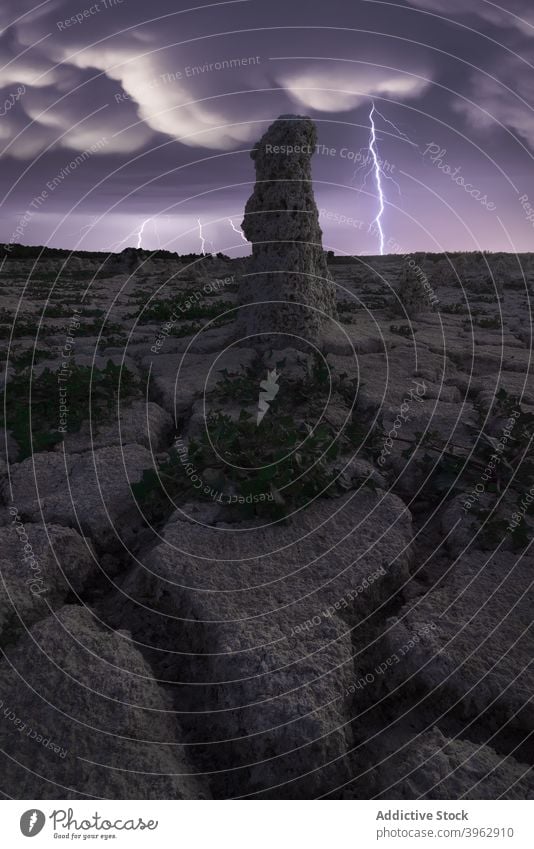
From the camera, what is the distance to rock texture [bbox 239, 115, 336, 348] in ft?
21.1

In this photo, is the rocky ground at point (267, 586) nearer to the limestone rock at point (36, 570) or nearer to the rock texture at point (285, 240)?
the limestone rock at point (36, 570)

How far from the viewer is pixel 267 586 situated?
2949 millimetres

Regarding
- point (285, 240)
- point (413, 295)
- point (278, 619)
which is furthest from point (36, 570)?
point (413, 295)

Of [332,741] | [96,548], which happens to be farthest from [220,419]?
[332,741]

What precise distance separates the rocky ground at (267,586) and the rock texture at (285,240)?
0.66 metres

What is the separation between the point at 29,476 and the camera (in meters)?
4.21

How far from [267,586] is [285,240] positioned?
4444 mm

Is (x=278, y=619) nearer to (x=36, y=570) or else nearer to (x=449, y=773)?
(x=449, y=773)

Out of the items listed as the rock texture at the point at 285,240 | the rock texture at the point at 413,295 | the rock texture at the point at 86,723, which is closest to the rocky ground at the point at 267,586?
the rock texture at the point at 86,723

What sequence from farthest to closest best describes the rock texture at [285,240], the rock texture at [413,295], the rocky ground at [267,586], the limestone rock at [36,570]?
the rock texture at [413,295], the rock texture at [285,240], the limestone rock at [36,570], the rocky ground at [267,586]

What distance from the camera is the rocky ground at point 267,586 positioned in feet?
7.23

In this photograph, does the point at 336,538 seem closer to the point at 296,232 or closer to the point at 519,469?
the point at 519,469

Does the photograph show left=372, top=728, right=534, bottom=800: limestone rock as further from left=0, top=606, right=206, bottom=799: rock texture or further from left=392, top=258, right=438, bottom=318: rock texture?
left=392, top=258, right=438, bottom=318: rock texture
